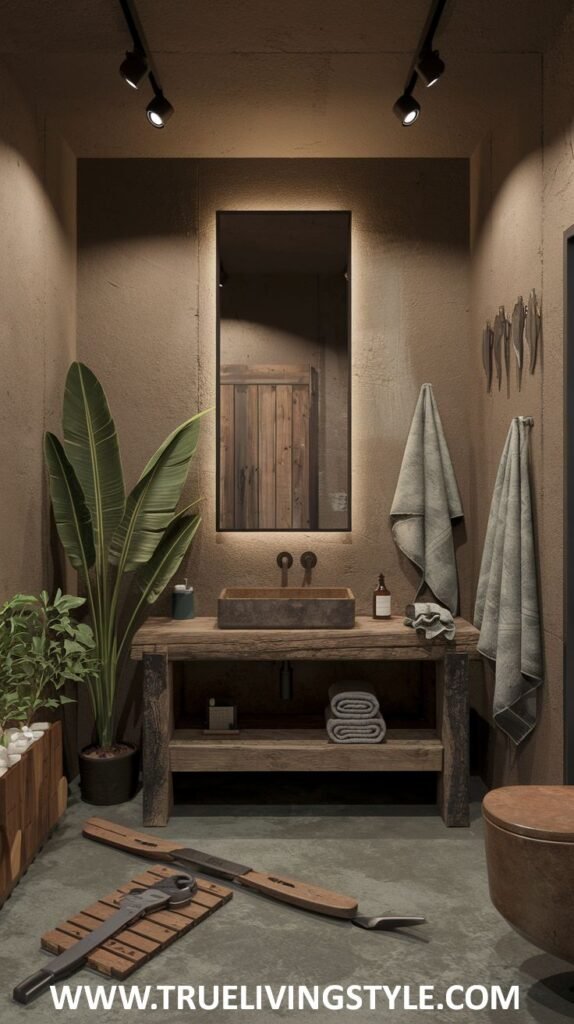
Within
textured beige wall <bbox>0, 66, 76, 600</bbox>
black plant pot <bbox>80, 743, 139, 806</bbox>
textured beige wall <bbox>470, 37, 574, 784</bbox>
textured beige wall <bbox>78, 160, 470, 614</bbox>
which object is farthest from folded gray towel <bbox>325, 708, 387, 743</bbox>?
textured beige wall <bbox>0, 66, 76, 600</bbox>

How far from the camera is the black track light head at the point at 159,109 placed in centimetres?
329

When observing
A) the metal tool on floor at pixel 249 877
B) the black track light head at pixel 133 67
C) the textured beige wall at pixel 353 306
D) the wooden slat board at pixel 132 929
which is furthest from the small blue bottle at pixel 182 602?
the black track light head at pixel 133 67

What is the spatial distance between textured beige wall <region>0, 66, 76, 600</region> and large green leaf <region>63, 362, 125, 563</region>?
136 mm

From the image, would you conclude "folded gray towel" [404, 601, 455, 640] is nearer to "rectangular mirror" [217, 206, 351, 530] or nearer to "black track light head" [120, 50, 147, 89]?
"rectangular mirror" [217, 206, 351, 530]

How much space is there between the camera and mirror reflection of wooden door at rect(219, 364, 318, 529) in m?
4.00

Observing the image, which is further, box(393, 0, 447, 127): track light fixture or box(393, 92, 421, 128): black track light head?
box(393, 92, 421, 128): black track light head

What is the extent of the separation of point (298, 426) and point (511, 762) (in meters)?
1.67

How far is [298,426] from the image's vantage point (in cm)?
401

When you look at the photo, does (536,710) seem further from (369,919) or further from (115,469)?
(115,469)

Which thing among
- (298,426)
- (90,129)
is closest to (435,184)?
(298,426)

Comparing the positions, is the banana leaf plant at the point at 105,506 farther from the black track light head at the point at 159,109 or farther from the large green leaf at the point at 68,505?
the black track light head at the point at 159,109

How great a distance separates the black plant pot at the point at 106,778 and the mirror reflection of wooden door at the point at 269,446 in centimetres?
111

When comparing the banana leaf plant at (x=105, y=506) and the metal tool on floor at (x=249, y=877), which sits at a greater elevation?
the banana leaf plant at (x=105, y=506)

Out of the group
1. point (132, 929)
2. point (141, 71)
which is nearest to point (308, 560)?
point (132, 929)
